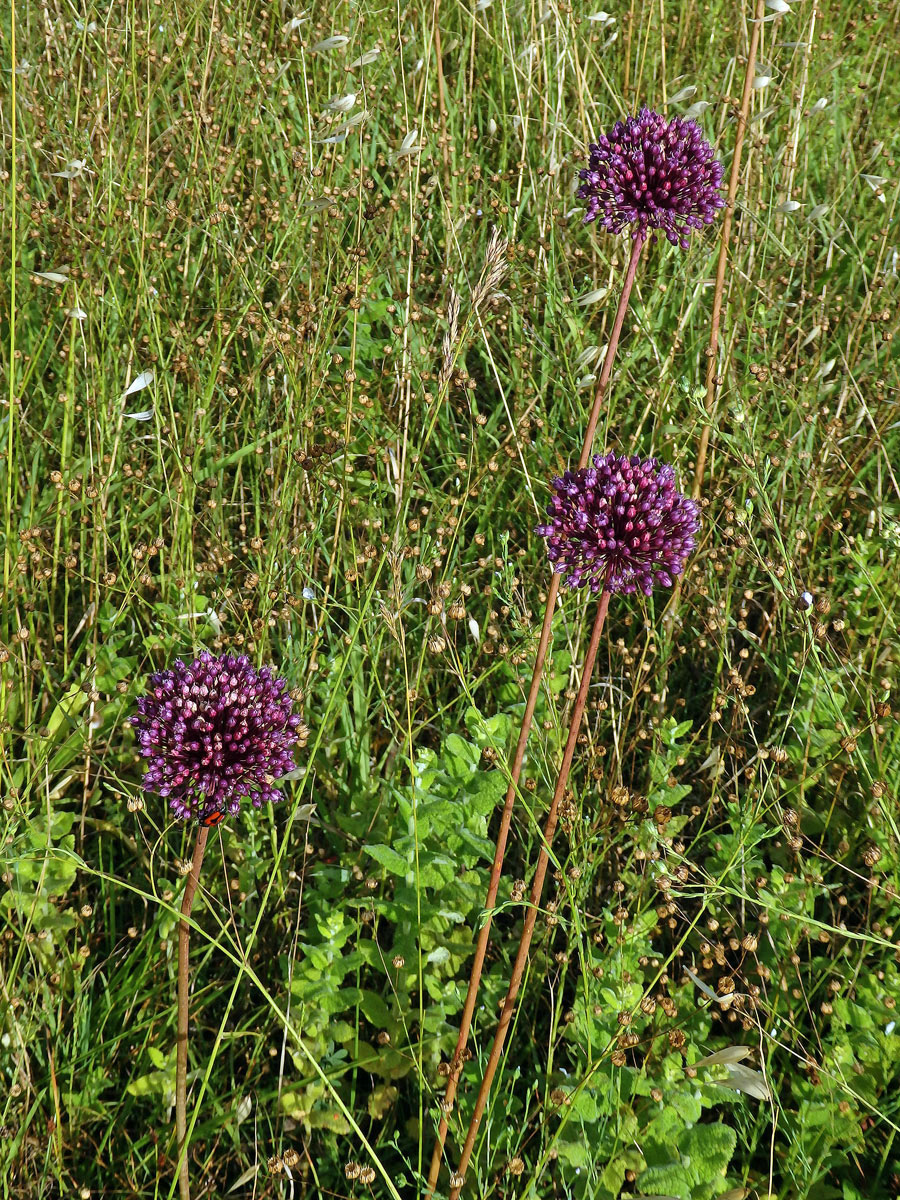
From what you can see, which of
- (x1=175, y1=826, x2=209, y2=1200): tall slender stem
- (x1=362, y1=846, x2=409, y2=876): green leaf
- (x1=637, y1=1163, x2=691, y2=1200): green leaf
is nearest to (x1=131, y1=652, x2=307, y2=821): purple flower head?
(x1=175, y1=826, x2=209, y2=1200): tall slender stem

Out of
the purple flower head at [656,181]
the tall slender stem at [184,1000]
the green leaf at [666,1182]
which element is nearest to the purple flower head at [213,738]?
the tall slender stem at [184,1000]

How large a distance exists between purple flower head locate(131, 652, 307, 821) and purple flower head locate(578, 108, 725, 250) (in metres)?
0.96

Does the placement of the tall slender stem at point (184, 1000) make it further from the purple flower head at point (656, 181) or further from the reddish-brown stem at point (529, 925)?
the purple flower head at point (656, 181)

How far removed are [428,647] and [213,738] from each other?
0.84 meters

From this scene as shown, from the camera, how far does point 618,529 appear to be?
144 centimetres

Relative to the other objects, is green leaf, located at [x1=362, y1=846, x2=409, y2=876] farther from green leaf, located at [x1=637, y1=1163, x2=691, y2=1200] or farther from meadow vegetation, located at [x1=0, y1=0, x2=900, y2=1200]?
green leaf, located at [x1=637, y1=1163, x2=691, y2=1200]

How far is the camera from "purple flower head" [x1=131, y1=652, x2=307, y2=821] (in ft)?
4.50

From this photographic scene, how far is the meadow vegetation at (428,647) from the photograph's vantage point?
1.60 metres

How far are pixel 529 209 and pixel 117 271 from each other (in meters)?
1.22

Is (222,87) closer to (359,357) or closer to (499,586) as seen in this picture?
(359,357)

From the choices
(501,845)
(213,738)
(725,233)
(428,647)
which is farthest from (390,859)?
(725,233)

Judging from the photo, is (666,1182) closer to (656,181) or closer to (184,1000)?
(184,1000)

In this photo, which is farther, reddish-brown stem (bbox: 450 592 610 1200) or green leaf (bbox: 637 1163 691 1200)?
green leaf (bbox: 637 1163 691 1200)

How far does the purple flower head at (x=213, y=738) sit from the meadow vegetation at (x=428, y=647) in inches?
6.6
